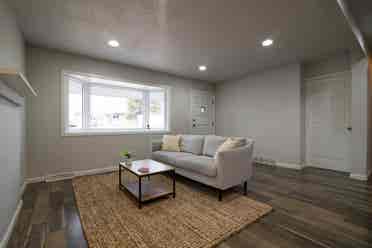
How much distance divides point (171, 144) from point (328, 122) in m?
3.57

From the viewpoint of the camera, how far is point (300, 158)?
3.89 meters

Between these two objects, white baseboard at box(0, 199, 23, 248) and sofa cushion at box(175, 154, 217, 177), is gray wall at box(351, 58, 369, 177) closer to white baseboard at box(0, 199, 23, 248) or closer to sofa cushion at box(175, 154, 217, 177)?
sofa cushion at box(175, 154, 217, 177)

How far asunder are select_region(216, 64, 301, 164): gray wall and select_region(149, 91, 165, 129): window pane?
214cm

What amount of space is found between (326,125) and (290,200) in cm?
247

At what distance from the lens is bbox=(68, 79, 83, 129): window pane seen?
3.52m

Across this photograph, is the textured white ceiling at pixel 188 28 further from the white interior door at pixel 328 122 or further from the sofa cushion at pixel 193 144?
the sofa cushion at pixel 193 144

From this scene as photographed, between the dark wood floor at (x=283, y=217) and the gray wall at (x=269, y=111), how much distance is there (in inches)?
47.8

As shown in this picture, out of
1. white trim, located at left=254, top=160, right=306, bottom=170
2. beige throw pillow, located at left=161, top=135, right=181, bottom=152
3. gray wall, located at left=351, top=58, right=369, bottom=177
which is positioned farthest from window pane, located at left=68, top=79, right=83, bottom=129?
gray wall, located at left=351, top=58, right=369, bottom=177

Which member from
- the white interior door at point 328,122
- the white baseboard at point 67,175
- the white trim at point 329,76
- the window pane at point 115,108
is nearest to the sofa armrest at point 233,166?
the white interior door at point 328,122

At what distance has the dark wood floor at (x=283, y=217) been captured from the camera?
1.53 metres

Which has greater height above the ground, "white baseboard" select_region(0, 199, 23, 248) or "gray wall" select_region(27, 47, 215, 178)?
"gray wall" select_region(27, 47, 215, 178)

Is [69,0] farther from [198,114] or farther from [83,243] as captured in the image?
[198,114]

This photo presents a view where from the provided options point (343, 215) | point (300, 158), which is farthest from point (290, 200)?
point (300, 158)

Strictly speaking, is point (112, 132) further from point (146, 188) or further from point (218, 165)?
point (218, 165)
